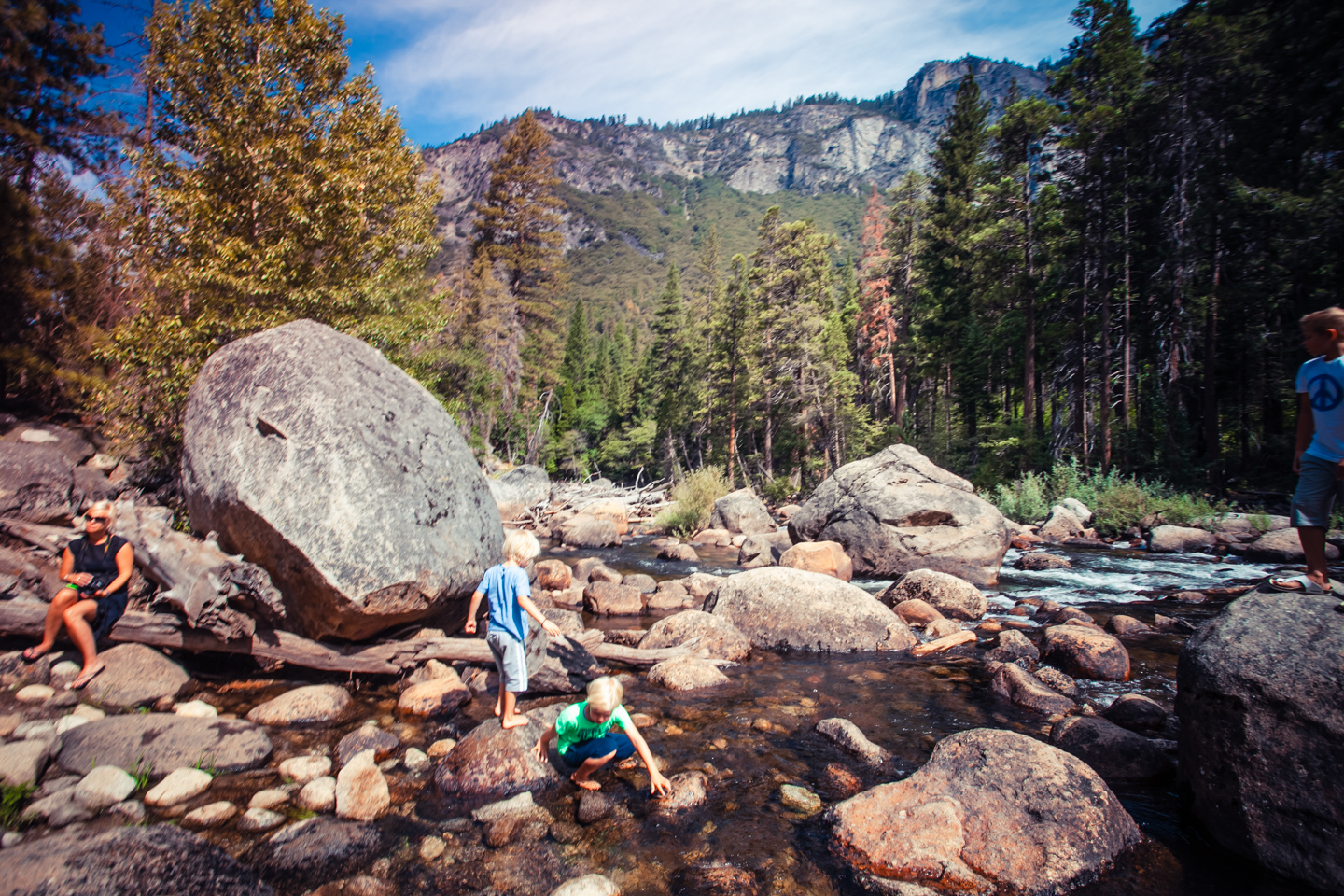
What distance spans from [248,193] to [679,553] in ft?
41.4

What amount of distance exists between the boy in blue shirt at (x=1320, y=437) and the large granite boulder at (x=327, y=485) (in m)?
7.21

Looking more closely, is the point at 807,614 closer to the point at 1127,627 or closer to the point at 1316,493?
the point at 1127,627

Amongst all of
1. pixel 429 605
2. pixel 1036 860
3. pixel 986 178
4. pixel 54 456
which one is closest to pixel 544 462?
pixel 986 178

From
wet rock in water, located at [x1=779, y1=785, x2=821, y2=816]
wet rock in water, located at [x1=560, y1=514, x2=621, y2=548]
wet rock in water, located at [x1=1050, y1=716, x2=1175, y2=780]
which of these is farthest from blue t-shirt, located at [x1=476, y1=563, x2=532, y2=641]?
wet rock in water, located at [x1=560, y1=514, x2=621, y2=548]

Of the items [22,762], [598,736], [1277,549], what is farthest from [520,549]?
[1277,549]

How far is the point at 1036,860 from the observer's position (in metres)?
3.25

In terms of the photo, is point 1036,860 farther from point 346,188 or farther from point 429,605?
point 346,188

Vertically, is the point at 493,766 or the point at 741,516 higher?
the point at 493,766

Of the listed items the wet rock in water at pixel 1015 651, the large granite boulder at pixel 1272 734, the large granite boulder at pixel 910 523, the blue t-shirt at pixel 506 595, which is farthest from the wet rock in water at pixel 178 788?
the large granite boulder at pixel 910 523

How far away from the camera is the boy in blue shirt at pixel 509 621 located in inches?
196

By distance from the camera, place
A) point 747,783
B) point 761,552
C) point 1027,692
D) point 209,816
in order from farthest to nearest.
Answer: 1. point 761,552
2. point 1027,692
3. point 747,783
4. point 209,816

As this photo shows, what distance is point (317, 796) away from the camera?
12.6 ft

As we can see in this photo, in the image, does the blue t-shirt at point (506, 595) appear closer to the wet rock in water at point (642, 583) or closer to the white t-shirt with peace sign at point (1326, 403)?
the wet rock in water at point (642, 583)

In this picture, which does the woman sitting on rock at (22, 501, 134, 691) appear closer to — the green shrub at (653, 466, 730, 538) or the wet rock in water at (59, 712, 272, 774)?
the wet rock in water at (59, 712, 272, 774)
